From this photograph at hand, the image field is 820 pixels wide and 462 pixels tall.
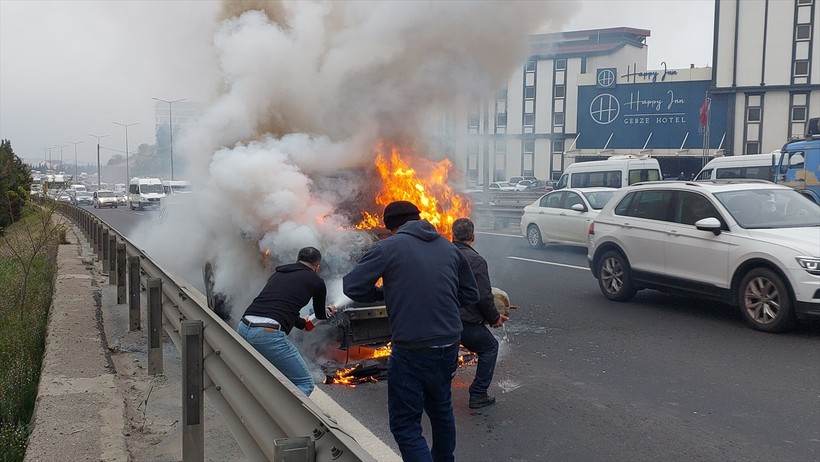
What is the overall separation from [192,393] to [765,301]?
21.9 ft

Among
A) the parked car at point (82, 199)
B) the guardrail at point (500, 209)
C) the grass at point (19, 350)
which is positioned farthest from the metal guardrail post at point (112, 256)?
the parked car at point (82, 199)

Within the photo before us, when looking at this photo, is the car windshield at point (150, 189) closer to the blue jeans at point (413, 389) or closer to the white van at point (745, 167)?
the white van at point (745, 167)

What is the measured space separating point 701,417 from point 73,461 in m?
4.44

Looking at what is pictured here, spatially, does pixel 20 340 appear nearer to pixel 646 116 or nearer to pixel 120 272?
pixel 120 272

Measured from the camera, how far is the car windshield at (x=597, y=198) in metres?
16.0

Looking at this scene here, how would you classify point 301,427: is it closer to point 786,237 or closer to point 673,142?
point 786,237

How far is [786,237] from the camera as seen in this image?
8.02 metres

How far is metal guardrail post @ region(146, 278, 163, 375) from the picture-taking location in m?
5.52

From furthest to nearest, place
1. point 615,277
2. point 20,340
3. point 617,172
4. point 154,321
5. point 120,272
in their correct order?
1. point 617,172
2. point 615,277
3. point 120,272
4. point 20,340
5. point 154,321

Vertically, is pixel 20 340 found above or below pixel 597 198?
below

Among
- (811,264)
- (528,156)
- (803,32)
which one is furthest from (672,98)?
(811,264)

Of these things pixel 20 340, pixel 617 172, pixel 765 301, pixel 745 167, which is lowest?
pixel 20 340

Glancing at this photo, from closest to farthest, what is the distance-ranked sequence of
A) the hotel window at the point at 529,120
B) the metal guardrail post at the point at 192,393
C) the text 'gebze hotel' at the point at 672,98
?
the metal guardrail post at the point at 192,393, the text 'gebze hotel' at the point at 672,98, the hotel window at the point at 529,120

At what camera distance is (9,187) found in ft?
57.0
